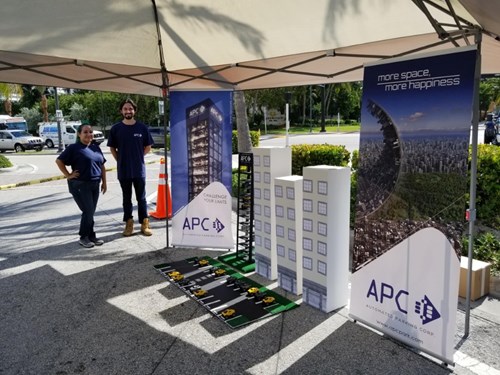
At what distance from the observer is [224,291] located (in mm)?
4566

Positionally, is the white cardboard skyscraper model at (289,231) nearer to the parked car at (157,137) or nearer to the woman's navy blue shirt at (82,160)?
the woman's navy blue shirt at (82,160)

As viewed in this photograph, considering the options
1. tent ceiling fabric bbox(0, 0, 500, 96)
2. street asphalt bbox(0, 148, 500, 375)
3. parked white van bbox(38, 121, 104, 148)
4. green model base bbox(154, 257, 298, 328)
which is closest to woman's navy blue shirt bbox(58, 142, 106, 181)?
tent ceiling fabric bbox(0, 0, 500, 96)

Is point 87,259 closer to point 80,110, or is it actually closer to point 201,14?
point 201,14

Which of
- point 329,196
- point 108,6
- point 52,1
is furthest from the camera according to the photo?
point 108,6

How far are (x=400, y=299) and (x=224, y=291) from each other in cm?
197

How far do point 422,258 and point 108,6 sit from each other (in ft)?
13.3

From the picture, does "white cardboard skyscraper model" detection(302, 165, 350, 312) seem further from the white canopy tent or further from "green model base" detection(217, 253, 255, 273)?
"green model base" detection(217, 253, 255, 273)

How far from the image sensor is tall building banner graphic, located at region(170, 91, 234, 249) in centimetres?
576

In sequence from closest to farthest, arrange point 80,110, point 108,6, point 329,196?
point 329,196, point 108,6, point 80,110

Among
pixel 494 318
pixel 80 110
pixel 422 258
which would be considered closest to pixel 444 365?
pixel 422 258

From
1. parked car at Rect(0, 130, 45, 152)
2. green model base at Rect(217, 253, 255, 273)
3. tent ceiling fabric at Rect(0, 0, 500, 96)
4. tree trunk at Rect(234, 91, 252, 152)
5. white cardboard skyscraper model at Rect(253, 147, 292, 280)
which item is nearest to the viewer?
tent ceiling fabric at Rect(0, 0, 500, 96)

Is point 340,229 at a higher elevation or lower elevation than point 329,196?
lower

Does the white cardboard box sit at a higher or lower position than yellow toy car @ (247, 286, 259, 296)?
higher

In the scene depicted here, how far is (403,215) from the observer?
130 inches
